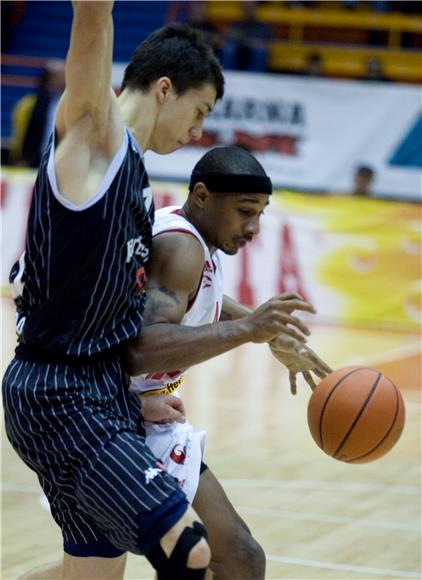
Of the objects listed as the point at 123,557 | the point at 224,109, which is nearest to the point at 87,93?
the point at 123,557

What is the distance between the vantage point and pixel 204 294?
4.08 m

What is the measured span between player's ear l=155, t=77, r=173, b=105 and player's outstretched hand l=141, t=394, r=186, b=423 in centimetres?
103

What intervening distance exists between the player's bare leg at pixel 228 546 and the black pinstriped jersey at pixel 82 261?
0.88 meters

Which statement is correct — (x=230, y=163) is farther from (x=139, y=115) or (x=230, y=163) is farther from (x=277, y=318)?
(x=277, y=318)

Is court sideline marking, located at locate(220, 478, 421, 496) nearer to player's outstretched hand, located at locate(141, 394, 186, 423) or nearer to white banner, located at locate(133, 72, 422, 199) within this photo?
player's outstretched hand, located at locate(141, 394, 186, 423)

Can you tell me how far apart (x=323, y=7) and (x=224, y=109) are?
317cm

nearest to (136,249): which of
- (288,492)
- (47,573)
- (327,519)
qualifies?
(47,573)

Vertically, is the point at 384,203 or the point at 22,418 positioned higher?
the point at 22,418

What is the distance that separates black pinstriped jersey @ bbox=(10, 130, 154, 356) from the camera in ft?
11.0

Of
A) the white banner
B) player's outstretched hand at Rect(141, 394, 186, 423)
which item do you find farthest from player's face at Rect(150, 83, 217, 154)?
the white banner

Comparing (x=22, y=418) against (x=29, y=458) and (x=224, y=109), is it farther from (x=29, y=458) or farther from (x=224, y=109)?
(x=224, y=109)

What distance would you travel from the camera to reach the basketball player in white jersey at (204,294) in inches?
147

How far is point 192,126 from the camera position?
3801 mm

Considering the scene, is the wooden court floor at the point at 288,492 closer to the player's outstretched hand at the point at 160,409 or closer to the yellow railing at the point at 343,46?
the player's outstretched hand at the point at 160,409
